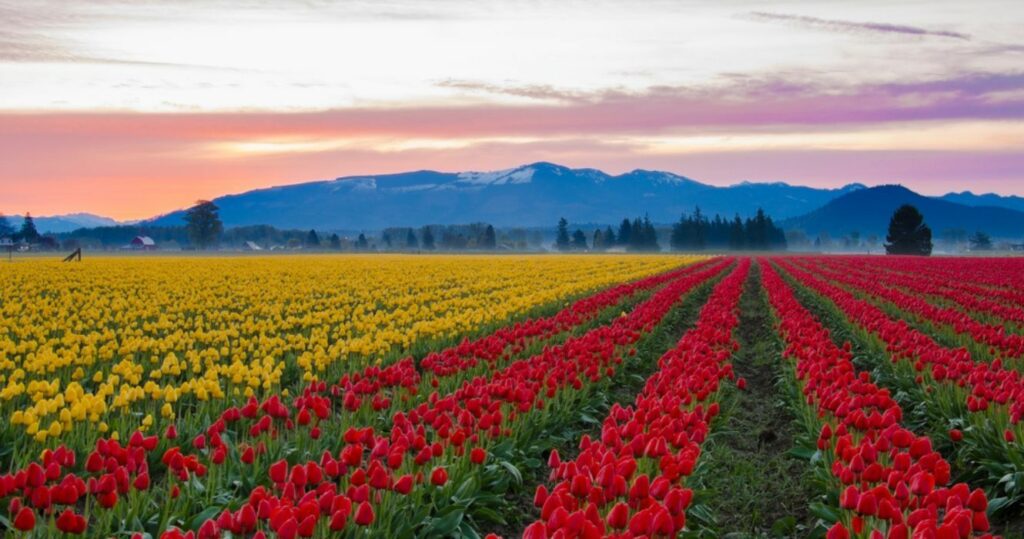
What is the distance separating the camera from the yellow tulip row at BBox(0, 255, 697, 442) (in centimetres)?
884

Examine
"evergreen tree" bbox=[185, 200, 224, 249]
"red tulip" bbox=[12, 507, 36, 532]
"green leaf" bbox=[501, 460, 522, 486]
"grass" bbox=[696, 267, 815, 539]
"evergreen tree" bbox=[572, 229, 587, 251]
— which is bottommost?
"grass" bbox=[696, 267, 815, 539]

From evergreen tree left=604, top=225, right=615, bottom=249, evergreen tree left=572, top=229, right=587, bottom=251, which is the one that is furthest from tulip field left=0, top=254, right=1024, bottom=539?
evergreen tree left=572, top=229, right=587, bottom=251

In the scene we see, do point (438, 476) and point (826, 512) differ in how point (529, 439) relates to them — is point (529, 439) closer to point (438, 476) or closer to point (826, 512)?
point (438, 476)

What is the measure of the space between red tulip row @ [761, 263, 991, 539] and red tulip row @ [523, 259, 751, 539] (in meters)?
0.97

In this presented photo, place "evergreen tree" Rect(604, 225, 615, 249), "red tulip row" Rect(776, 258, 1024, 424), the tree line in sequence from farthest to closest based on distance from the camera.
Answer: "evergreen tree" Rect(604, 225, 615, 249) < the tree line < "red tulip row" Rect(776, 258, 1024, 424)

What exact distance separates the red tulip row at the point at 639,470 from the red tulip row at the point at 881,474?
975 millimetres

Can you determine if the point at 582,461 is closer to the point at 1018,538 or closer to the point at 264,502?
the point at 264,502

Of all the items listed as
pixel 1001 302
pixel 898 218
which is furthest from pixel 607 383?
pixel 898 218

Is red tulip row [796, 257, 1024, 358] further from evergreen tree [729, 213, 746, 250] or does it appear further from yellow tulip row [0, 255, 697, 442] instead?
evergreen tree [729, 213, 746, 250]

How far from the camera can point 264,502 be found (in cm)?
449

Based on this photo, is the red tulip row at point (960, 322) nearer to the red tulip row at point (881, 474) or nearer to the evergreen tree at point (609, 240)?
the red tulip row at point (881, 474)

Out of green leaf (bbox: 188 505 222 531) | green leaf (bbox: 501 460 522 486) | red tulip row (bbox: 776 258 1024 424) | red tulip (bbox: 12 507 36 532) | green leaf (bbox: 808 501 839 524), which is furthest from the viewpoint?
red tulip row (bbox: 776 258 1024 424)

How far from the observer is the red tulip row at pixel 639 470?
4.32 m

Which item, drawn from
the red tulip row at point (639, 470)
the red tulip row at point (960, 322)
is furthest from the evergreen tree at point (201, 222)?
the red tulip row at point (639, 470)
